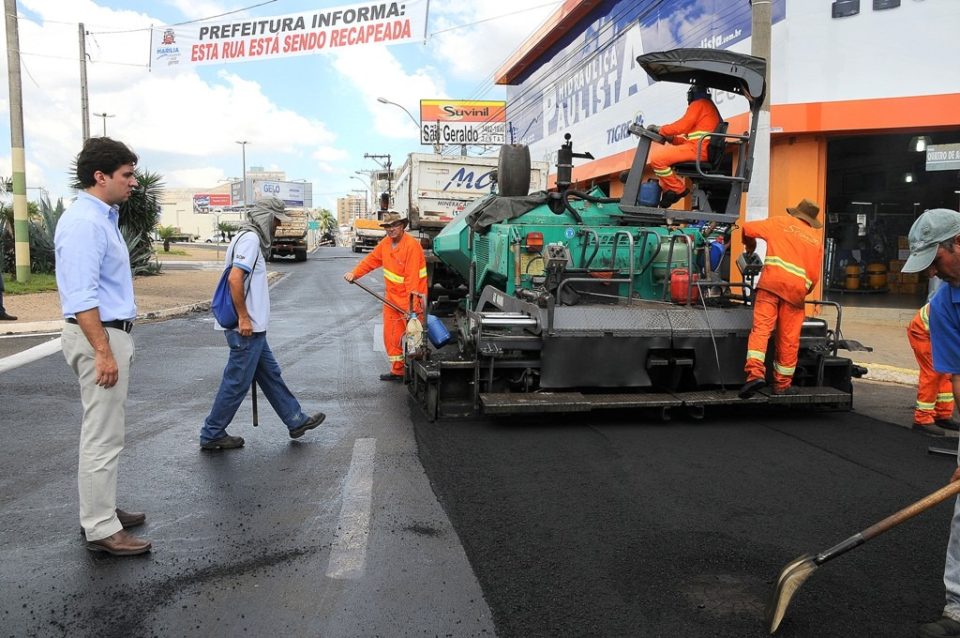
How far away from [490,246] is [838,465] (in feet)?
12.3

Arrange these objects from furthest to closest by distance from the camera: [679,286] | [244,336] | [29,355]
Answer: [29,355]
[679,286]
[244,336]

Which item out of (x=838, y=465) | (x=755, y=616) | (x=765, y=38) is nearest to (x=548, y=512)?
(x=755, y=616)

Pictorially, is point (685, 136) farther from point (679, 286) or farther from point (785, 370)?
point (785, 370)

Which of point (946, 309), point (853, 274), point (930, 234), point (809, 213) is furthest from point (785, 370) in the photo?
point (853, 274)

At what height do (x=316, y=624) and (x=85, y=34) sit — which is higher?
(x=85, y=34)

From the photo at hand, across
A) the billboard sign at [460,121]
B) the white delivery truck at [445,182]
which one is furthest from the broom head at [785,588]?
the billboard sign at [460,121]

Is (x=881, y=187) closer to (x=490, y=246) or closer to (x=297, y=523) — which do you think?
(x=490, y=246)

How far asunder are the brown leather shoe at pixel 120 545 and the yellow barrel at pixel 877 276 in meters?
16.1

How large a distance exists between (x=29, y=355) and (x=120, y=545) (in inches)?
285

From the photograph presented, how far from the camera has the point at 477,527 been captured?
12.8 feet

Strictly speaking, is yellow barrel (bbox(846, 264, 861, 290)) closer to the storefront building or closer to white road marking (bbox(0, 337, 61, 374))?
the storefront building

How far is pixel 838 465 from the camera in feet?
16.5

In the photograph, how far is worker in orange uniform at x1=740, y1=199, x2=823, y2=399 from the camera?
5922 millimetres

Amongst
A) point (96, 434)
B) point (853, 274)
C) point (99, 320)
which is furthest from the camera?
point (853, 274)
